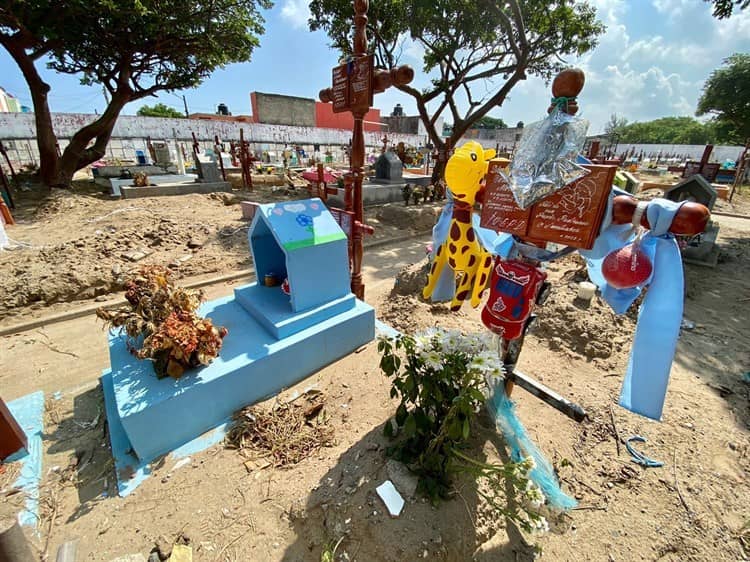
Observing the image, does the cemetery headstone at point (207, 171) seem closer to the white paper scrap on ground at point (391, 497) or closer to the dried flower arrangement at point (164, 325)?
the dried flower arrangement at point (164, 325)

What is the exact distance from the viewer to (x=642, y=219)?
1.40m

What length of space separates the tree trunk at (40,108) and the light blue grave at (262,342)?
36.8 feet

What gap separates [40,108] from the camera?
9414 mm

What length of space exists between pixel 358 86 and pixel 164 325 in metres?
2.80

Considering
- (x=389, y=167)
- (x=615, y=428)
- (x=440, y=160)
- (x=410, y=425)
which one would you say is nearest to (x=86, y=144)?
(x=389, y=167)

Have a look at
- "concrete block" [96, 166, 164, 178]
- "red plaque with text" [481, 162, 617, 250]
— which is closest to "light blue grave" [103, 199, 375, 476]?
"red plaque with text" [481, 162, 617, 250]

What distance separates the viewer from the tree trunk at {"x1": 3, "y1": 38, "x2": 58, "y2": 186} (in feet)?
28.3

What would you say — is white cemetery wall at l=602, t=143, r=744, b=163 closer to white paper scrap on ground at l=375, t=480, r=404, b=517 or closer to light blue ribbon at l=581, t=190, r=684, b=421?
light blue ribbon at l=581, t=190, r=684, b=421

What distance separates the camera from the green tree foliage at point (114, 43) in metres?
8.01

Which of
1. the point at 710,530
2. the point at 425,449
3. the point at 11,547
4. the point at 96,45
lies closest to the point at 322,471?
the point at 425,449

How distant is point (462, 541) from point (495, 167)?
2.03 meters

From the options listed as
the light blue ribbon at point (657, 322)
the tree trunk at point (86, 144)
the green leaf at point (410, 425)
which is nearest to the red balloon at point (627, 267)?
the light blue ribbon at point (657, 322)

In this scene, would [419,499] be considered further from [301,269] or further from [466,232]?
[301,269]

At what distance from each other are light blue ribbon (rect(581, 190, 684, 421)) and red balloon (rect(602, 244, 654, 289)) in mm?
33
